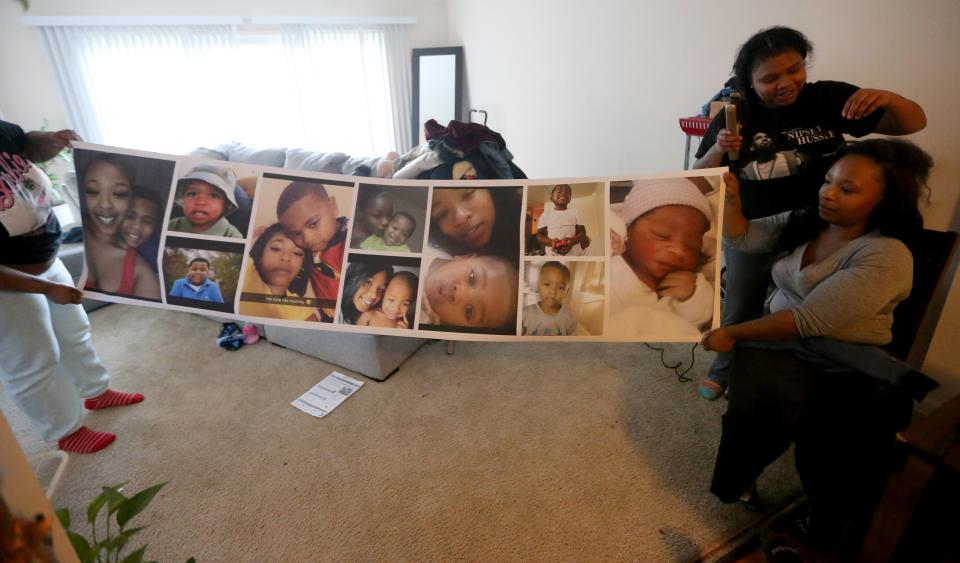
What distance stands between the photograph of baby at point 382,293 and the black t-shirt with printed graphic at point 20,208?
0.94 meters

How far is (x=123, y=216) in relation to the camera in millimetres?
1313

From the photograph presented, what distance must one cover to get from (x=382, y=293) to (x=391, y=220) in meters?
0.21

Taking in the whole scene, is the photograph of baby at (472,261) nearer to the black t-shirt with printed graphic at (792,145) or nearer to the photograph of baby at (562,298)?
the photograph of baby at (562,298)

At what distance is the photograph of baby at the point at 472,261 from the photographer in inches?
48.6

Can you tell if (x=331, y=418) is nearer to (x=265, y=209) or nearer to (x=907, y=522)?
(x=265, y=209)

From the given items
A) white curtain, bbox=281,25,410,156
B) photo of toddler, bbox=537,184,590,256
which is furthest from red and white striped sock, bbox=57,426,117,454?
white curtain, bbox=281,25,410,156

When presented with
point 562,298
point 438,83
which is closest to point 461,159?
point 562,298

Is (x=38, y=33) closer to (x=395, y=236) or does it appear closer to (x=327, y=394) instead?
(x=327, y=394)

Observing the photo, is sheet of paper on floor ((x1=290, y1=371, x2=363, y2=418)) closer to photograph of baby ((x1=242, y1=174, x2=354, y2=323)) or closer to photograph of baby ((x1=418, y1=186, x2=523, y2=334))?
photograph of baby ((x1=242, y1=174, x2=354, y2=323))

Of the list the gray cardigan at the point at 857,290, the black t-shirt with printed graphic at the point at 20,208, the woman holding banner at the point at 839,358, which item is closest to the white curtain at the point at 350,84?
the black t-shirt with printed graphic at the point at 20,208

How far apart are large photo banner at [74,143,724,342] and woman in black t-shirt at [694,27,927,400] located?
42 centimetres

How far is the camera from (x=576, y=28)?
2918mm

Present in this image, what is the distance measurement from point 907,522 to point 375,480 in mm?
1319

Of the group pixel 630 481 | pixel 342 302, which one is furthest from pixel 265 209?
pixel 630 481
